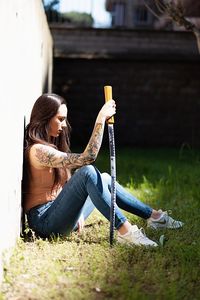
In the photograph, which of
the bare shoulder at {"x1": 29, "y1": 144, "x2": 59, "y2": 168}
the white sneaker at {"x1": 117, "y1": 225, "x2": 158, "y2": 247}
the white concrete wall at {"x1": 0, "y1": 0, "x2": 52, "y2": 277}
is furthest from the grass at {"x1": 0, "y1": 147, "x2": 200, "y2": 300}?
the bare shoulder at {"x1": 29, "y1": 144, "x2": 59, "y2": 168}

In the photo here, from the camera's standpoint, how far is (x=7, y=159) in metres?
3.10

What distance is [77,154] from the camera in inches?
141

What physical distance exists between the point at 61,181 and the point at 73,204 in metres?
0.34

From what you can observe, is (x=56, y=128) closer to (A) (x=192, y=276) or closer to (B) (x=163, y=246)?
(B) (x=163, y=246)

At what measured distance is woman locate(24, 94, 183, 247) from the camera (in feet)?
11.6

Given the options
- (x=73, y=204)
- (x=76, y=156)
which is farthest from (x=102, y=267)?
(x=76, y=156)

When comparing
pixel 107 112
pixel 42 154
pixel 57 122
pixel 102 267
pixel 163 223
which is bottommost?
pixel 163 223

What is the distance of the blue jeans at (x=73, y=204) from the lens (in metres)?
3.52

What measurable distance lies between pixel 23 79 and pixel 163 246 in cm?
145

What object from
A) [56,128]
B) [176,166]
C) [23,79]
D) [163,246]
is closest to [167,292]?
[163,246]

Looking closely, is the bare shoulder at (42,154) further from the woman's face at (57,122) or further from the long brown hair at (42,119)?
the woman's face at (57,122)

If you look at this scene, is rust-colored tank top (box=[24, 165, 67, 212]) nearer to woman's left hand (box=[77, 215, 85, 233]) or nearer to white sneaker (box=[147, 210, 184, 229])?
woman's left hand (box=[77, 215, 85, 233])

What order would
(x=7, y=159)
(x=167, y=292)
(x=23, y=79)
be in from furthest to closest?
(x=23, y=79)
(x=7, y=159)
(x=167, y=292)

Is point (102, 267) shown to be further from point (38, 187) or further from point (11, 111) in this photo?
point (11, 111)
